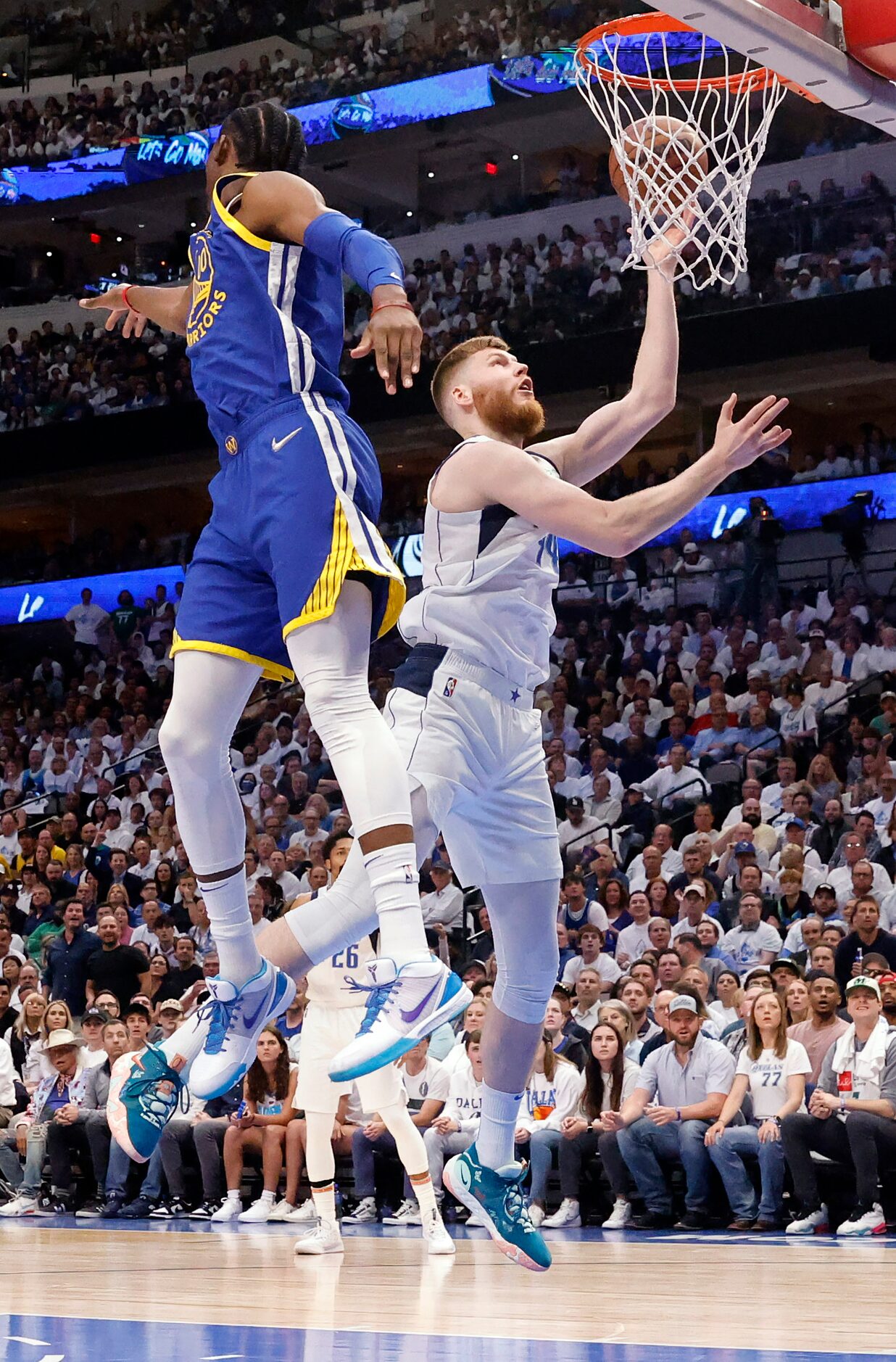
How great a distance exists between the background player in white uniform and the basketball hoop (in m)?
5.03

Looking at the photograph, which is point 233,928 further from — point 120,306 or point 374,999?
point 120,306

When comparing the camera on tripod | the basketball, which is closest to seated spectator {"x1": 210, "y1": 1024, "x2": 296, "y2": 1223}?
the basketball

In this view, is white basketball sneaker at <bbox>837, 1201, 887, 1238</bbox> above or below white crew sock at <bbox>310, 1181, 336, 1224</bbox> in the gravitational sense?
below

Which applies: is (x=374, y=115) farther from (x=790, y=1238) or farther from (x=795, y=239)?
(x=790, y=1238)

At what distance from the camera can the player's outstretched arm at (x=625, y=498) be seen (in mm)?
4266

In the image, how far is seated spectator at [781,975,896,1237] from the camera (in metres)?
9.68

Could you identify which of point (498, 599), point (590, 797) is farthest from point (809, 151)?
point (498, 599)

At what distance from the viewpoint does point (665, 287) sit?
4.80 meters

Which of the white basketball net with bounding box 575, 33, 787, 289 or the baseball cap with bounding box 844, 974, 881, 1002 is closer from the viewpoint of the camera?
the white basketball net with bounding box 575, 33, 787, 289

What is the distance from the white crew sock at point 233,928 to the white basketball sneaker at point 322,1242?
5612 millimetres

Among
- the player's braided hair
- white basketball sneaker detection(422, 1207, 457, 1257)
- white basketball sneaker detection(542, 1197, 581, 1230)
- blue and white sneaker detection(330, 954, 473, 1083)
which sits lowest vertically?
white basketball sneaker detection(542, 1197, 581, 1230)

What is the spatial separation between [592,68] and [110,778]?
14.9 metres

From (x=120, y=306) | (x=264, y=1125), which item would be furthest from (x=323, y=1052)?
(x=120, y=306)

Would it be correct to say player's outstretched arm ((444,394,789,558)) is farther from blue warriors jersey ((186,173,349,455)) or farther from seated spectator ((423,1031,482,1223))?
seated spectator ((423,1031,482,1223))
